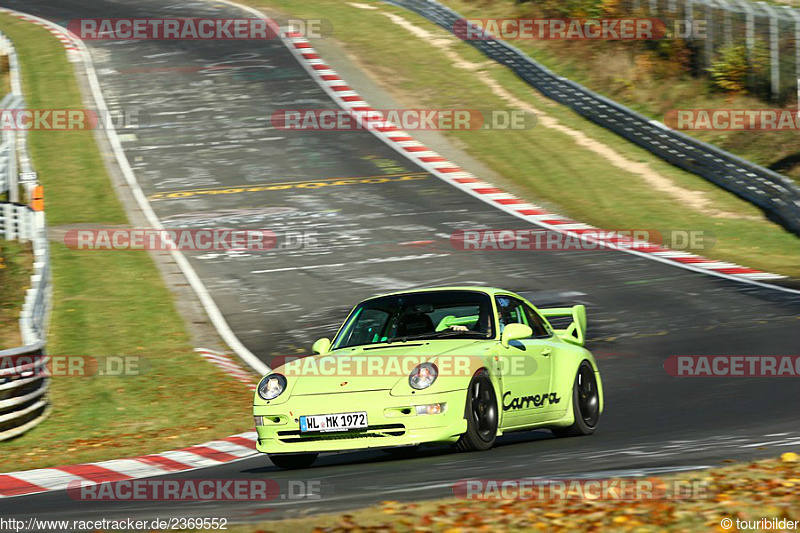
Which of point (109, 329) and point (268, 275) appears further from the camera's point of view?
point (268, 275)

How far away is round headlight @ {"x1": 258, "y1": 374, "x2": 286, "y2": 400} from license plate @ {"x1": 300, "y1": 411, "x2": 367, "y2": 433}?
386 mm

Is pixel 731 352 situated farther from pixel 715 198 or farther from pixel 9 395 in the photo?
pixel 715 198

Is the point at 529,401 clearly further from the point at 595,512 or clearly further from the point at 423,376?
the point at 595,512

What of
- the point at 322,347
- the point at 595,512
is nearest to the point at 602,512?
the point at 595,512

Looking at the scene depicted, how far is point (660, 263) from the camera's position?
21.1 m

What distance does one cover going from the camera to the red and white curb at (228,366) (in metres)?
15.1

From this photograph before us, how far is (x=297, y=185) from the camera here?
27469 mm

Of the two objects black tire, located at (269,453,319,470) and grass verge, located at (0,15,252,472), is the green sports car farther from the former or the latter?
grass verge, located at (0,15,252,472)

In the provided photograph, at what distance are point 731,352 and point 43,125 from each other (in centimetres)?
2327

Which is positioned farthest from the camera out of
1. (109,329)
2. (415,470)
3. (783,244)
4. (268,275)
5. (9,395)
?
(783,244)

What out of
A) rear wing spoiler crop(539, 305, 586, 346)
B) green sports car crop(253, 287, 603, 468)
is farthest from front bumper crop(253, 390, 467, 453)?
rear wing spoiler crop(539, 305, 586, 346)

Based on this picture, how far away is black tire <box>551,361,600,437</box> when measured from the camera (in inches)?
422

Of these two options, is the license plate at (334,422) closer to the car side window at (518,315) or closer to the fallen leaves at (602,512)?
the car side window at (518,315)

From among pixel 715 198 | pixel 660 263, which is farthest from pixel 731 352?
pixel 715 198
